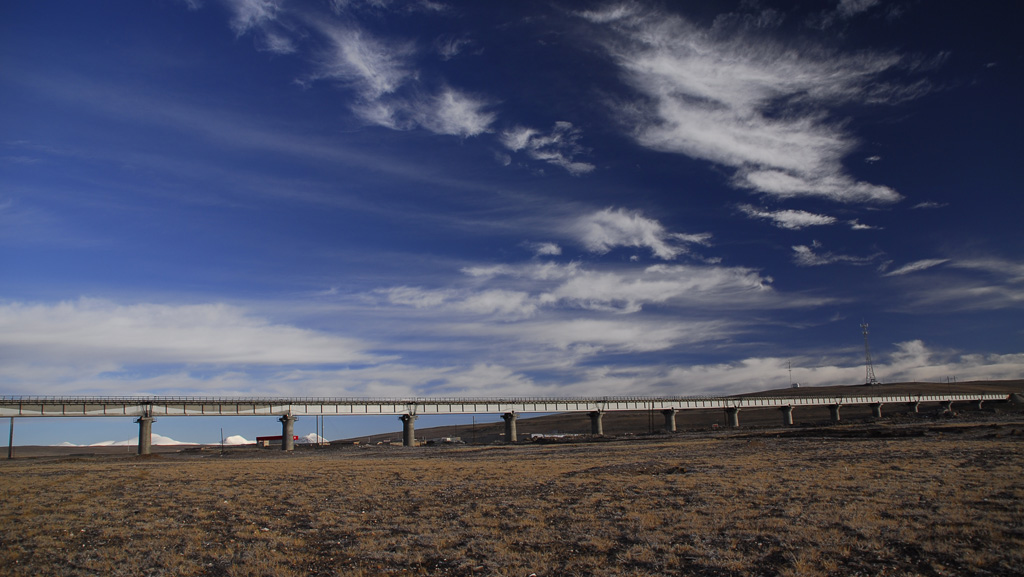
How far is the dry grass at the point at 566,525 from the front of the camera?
515 inches

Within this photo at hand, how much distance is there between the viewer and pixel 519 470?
116 ft

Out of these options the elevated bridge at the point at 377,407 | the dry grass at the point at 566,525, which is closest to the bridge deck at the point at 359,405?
the elevated bridge at the point at 377,407

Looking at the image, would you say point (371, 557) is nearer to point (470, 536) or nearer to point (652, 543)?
point (470, 536)

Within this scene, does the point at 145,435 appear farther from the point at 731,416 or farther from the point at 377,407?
the point at 731,416

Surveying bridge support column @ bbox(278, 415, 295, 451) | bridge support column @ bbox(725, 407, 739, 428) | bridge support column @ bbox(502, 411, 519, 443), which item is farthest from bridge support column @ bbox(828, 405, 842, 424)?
bridge support column @ bbox(278, 415, 295, 451)

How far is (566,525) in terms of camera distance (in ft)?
56.6

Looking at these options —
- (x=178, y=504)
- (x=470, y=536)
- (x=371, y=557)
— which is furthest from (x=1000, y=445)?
(x=178, y=504)

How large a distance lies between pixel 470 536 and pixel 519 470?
63.8 ft

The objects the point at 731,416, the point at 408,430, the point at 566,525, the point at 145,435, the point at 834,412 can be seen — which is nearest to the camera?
the point at 566,525

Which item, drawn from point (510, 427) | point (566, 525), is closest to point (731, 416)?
point (510, 427)

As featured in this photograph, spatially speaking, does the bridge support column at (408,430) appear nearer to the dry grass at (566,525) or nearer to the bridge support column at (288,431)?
the bridge support column at (288,431)

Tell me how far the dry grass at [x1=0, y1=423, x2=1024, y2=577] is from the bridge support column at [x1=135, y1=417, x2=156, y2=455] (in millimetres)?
58531

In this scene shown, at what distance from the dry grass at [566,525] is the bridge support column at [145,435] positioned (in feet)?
192

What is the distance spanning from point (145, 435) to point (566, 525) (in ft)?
278
